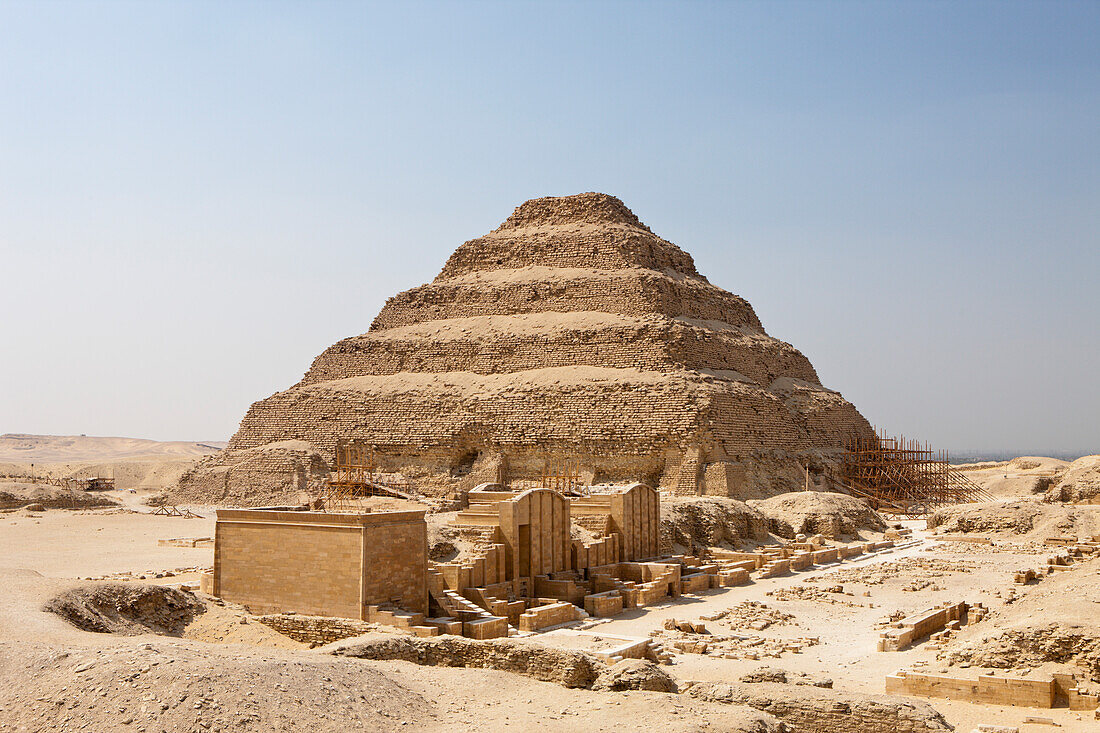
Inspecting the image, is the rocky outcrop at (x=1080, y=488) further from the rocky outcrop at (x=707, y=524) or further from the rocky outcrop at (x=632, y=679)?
the rocky outcrop at (x=632, y=679)

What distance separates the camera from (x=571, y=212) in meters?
55.3

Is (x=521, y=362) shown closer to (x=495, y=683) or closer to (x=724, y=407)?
(x=724, y=407)

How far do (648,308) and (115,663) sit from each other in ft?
127

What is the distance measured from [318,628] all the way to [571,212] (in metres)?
43.4

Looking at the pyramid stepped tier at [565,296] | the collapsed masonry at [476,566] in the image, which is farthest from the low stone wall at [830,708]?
the pyramid stepped tier at [565,296]

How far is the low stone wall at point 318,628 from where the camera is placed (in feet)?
44.4

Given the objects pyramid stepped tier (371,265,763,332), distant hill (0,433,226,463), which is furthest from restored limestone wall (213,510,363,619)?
distant hill (0,433,226,463)

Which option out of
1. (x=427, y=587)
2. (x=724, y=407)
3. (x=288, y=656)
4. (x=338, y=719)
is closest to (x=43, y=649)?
(x=288, y=656)

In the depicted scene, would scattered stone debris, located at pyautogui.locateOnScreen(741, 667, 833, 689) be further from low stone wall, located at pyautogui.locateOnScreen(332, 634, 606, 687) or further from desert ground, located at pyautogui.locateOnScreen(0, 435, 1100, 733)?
low stone wall, located at pyautogui.locateOnScreen(332, 634, 606, 687)

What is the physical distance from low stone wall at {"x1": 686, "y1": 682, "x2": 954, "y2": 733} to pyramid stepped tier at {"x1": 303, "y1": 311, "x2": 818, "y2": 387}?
3305cm

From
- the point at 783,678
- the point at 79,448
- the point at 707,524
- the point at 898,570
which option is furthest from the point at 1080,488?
the point at 79,448

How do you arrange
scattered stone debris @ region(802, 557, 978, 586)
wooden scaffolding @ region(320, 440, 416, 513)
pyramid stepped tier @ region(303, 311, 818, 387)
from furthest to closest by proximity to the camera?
1. pyramid stepped tier @ region(303, 311, 818, 387)
2. wooden scaffolding @ region(320, 440, 416, 513)
3. scattered stone debris @ region(802, 557, 978, 586)

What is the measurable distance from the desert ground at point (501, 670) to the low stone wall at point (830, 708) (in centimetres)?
5

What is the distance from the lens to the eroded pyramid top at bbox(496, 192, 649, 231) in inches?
2146
